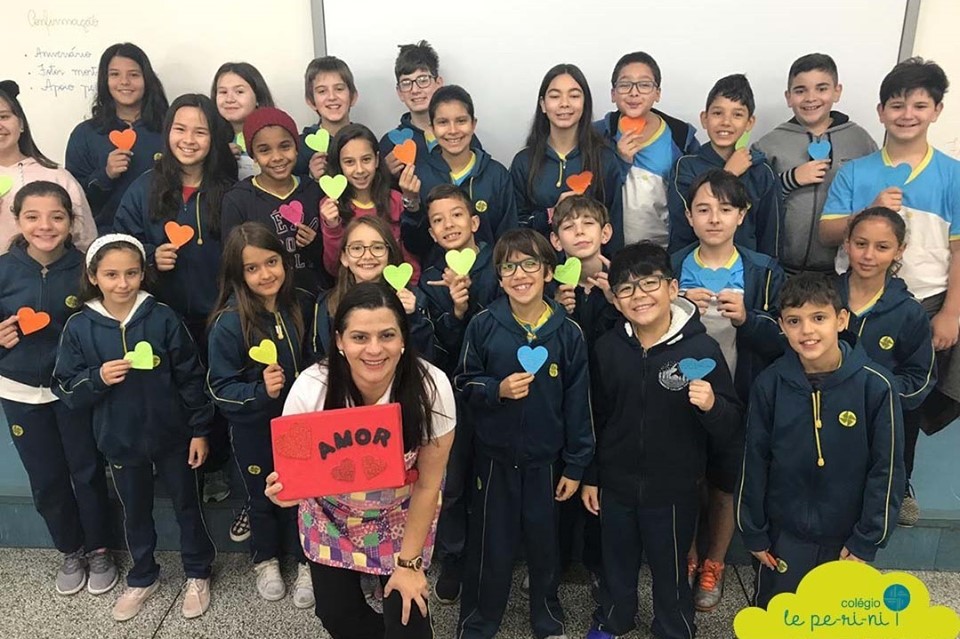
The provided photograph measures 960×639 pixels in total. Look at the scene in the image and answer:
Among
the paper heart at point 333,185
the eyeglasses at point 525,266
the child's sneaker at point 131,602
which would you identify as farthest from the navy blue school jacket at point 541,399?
the child's sneaker at point 131,602

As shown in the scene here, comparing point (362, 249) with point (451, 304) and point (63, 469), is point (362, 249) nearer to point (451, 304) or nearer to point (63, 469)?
point (451, 304)

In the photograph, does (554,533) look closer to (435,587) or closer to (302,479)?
(435,587)

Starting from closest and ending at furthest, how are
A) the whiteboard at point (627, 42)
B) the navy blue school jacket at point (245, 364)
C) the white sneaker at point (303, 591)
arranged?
the navy blue school jacket at point (245, 364) → the white sneaker at point (303, 591) → the whiteboard at point (627, 42)

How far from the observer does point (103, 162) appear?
9.45 ft

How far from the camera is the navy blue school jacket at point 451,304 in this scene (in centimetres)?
230

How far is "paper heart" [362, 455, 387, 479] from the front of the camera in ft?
5.28

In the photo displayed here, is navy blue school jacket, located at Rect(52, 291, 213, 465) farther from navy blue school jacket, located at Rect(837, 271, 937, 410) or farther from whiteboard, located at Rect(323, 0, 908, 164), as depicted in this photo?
navy blue school jacket, located at Rect(837, 271, 937, 410)

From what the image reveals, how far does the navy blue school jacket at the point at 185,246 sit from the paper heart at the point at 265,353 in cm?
52

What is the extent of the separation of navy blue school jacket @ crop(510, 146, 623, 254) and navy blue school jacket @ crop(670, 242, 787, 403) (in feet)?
1.24

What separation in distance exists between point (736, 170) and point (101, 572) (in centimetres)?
262

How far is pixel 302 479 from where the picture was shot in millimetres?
1596

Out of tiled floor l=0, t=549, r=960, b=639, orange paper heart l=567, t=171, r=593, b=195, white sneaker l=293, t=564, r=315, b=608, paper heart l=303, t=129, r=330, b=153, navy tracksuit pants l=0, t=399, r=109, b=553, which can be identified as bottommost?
tiled floor l=0, t=549, r=960, b=639

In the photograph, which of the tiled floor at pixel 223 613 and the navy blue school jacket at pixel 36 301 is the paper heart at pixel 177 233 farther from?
the tiled floor at pixel 223 613

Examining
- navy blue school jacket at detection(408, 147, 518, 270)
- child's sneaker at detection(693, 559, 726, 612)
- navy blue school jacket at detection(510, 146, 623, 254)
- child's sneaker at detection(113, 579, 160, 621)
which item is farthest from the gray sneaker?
child's sneaker at detection(693, 559, 726, 612)
